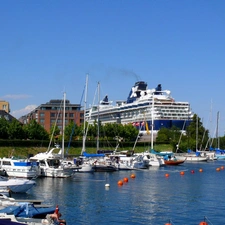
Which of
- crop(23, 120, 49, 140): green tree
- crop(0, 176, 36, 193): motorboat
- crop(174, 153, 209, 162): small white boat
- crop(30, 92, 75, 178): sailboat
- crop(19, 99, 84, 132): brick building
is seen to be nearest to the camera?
crop(0, 176, 36, 193): motorboat

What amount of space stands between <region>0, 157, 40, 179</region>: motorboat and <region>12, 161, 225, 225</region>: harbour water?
156 centimetres

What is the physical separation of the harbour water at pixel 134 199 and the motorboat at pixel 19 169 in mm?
1562

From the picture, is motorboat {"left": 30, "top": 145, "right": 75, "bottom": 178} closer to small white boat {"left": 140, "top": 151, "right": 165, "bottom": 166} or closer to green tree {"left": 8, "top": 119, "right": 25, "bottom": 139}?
small white boat {"left": 140, "top": 151, "right": 165, "bottom": 166}

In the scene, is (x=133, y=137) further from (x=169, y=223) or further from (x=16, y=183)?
(x=169, y=223)

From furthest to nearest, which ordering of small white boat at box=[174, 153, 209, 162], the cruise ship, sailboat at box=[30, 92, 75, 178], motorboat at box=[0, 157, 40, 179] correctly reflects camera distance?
the cruise ship
small white boat at box=[174, 153, 209, 162]
sailboat at box=[30, 92, 75, 178]
motorboat at box=[0, 157, 40, 179]

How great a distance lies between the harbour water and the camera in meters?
35.4

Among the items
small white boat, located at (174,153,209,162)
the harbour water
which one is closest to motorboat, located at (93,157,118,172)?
the harbour water

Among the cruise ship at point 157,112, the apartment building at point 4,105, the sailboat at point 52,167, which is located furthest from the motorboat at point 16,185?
the apartment building at point 4,105

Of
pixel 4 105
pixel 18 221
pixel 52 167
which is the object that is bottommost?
pixel 18 221

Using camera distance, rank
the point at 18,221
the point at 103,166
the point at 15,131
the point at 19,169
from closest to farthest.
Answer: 1. the point at 18,221
2. the point at 19,169
3. the point at 103,166
4. the point at 15,131

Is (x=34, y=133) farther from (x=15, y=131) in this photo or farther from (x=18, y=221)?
(x=18, y=221)

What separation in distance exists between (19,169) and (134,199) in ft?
58.4

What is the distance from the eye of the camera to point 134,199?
4447 cm

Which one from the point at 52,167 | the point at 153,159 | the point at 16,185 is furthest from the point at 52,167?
the point at 153,159
